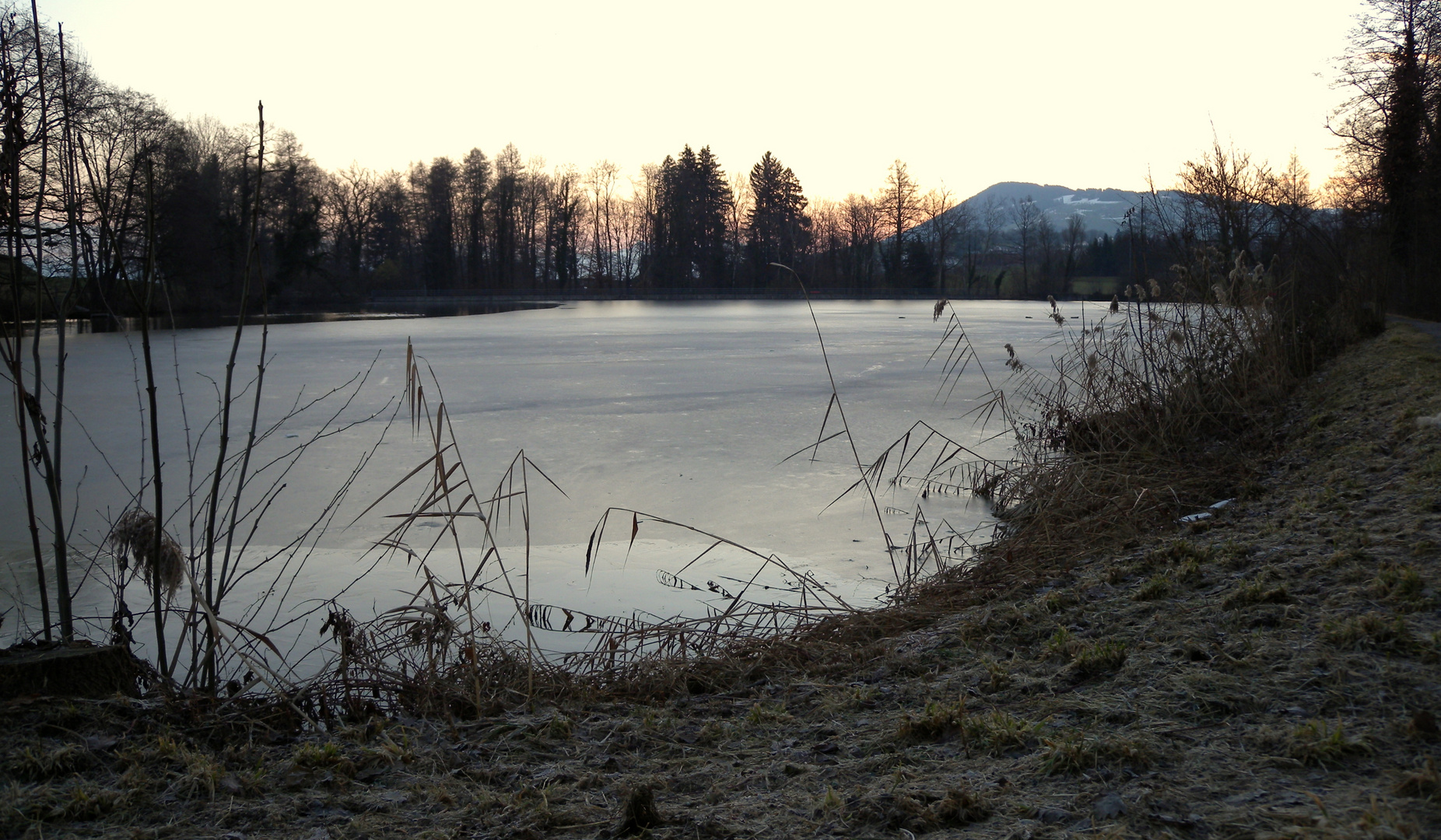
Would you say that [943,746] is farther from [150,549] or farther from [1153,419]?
[1153,419]

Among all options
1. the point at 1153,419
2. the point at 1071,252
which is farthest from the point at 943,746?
the point at 1071,252

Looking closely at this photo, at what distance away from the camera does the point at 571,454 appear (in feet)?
22.5

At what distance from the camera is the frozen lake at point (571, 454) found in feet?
13.8

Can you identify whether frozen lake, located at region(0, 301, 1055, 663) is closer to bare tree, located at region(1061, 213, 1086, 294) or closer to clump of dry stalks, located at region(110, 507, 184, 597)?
clump of dry stalks, located at region(110, 507, 184, 597)

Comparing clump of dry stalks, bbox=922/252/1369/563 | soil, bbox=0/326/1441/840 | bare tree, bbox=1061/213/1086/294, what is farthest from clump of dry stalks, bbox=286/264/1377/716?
bare tree, bbox=1061/213/1086/294

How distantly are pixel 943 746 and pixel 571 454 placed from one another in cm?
516

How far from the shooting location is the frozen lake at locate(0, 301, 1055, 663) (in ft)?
13.8

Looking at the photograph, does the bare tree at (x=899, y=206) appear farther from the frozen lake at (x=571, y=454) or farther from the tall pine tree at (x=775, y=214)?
the frozen lake at (x=571, y=454)

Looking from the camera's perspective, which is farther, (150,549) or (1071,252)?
(1071,252)

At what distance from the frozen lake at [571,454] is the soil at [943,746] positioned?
0.83 metres

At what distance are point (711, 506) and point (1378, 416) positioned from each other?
12.8 ft

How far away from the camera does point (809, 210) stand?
6969 cm

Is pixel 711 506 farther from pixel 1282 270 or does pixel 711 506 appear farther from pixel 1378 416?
pixel 1282 270

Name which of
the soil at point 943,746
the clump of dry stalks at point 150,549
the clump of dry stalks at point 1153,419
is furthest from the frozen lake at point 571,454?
the soil at point 943,746
